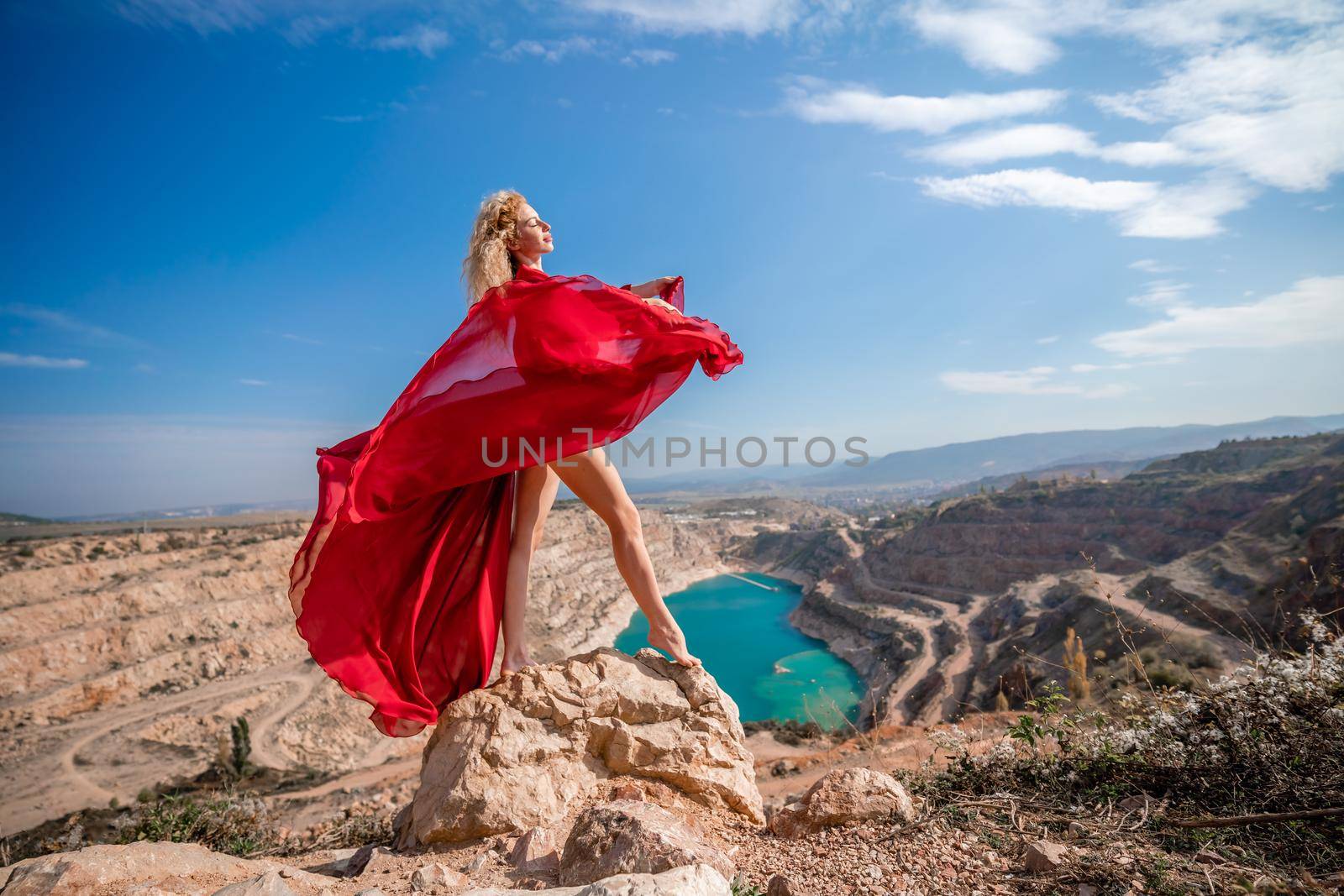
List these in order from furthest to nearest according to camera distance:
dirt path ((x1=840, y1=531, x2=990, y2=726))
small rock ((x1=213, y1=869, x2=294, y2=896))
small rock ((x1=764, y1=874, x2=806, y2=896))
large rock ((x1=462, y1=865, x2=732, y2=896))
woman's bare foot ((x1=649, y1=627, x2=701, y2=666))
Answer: dirt path ((x1=840, y1=531, x2=990, y2=726))
woman's bare foot ((x1=649, y1=627, x2=701, y2=666))
small rock ((x1=764, y1=874, x2=806, y2=896))
small rock ((x1=213, y1=869, x2=294, y2=896))
large rock ((x1=462, y1=865, x2=732, y2=896))

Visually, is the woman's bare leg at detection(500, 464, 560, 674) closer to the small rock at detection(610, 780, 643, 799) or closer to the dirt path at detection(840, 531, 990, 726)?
the small rock at detection(610, 780, 643, 799)

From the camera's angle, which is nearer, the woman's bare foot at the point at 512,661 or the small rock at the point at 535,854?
the small rock at the point at 535,854

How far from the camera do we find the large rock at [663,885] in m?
1.45

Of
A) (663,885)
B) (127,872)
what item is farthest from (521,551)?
(663,885)

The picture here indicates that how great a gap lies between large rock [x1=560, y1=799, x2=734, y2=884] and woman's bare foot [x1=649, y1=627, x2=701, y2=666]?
107 centimetres

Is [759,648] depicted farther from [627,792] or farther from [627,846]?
[627,846]

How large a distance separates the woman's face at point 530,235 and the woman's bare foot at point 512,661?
1920 millimetres

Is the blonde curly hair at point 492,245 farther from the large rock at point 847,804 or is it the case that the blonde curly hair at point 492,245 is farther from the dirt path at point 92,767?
the dirt path at point 92,767

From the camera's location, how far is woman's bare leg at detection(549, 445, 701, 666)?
3.02m

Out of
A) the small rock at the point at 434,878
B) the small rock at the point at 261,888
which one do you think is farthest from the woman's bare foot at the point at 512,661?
the small rock at the point at 261,888


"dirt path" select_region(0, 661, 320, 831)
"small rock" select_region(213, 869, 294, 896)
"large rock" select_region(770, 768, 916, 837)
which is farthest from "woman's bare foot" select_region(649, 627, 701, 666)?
"dirt path" select_region(0, 661, 320, 831)

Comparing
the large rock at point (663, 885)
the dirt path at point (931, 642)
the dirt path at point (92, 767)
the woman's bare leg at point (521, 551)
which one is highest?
the woman's bare leg at point (521, 551)

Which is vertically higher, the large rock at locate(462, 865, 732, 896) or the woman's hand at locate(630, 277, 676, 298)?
the woman's hand at locate(630, 277, 676, 298)

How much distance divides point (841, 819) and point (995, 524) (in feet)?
143
